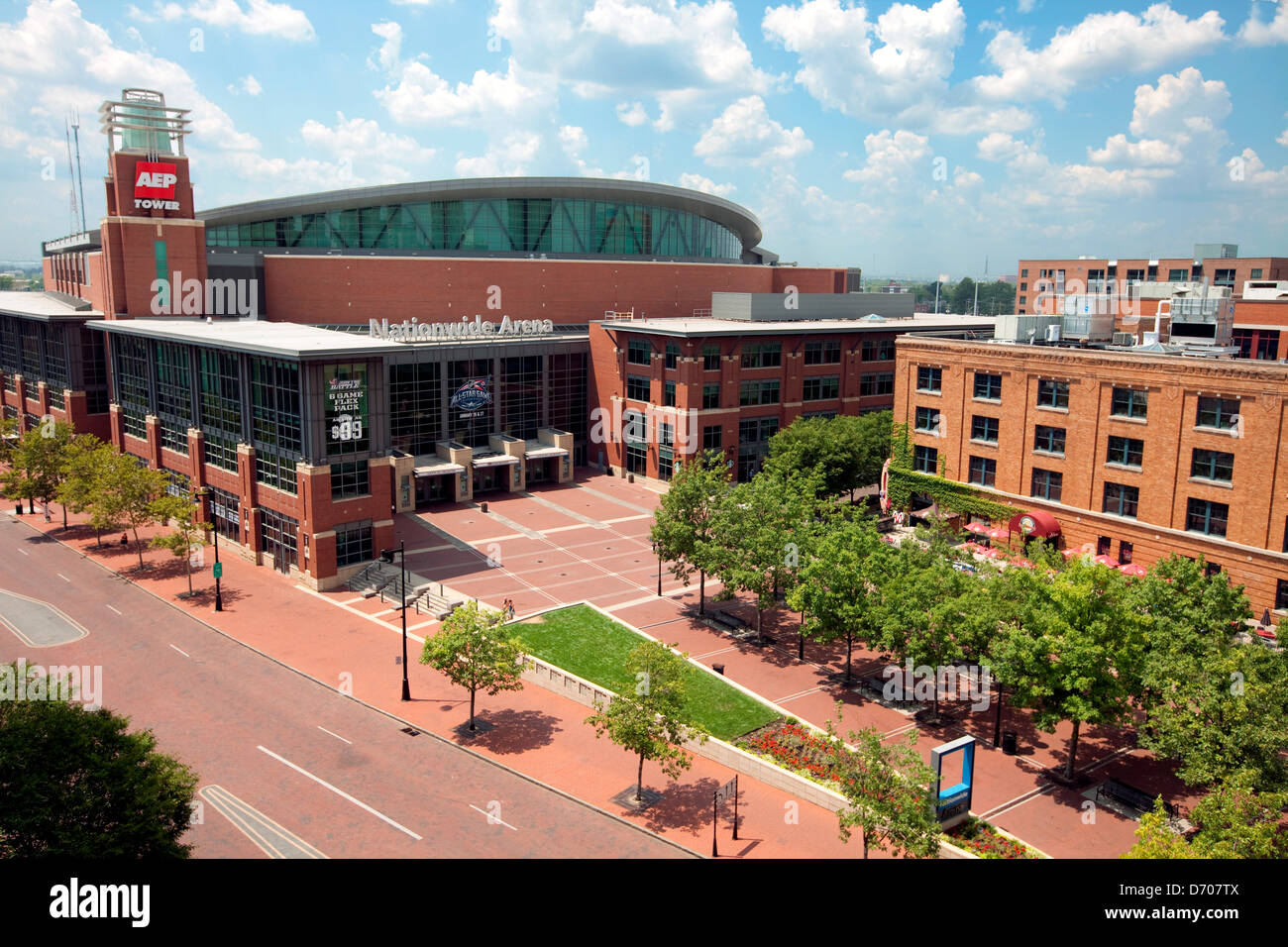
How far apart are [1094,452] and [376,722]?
3804 cm

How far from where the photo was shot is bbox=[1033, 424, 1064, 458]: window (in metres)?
50.2

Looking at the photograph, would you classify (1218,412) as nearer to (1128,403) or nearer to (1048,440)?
(1128,403)

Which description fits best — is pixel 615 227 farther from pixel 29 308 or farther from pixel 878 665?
pixel 878 665

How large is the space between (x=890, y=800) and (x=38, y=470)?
202 ft

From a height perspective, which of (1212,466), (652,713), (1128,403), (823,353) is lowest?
(652,713)

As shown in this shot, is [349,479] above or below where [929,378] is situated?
below

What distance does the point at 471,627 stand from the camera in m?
35.7

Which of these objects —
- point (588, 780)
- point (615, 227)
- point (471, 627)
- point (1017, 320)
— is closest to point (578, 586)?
point (471, 627)

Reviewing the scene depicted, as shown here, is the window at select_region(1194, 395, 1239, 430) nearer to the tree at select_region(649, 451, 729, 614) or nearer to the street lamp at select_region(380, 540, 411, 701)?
the tree at select_region(649, 451, 729, 614)

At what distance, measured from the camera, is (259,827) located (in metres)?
28.6

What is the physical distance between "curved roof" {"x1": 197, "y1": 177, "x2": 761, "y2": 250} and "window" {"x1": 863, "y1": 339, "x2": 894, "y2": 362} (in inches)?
1261

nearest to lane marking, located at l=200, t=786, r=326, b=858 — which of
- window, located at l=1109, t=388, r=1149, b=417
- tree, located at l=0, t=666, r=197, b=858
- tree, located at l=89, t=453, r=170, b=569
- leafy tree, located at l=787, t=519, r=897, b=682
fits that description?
tree, located at l=0, t=666, r=197, b=858

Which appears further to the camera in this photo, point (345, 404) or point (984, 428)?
point (984, 428)

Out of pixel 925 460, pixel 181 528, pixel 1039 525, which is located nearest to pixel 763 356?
pixel 925 460
